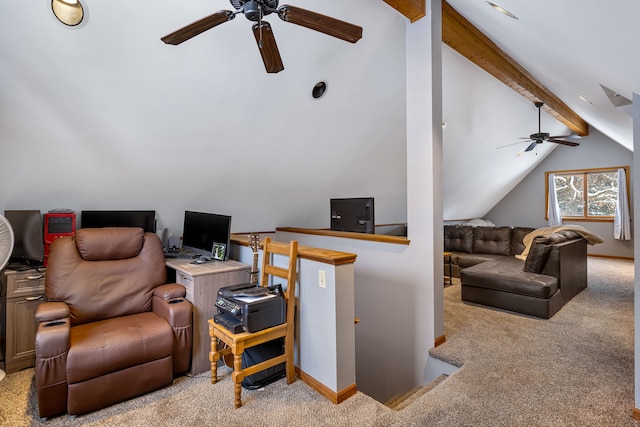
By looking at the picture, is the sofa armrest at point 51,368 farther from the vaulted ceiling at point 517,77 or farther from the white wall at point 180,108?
the vaulted ceiling at point 517,77

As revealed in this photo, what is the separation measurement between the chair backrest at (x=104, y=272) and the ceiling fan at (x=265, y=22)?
5.74ft

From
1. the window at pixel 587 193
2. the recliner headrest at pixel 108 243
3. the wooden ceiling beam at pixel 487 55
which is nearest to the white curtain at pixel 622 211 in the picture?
the window at pixel 587 193

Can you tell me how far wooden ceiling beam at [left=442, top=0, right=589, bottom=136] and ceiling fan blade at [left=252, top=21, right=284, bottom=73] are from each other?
1994mm

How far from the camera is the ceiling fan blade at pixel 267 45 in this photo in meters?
1.79

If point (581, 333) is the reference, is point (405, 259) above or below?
above

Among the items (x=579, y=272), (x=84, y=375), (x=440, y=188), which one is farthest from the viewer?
(x=579, y=272)

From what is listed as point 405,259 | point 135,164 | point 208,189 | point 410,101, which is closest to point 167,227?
point 208,189

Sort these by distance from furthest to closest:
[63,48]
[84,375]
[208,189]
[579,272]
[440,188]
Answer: [579,272] < [208,189] < [440,188] < [63,48] < [84,375]

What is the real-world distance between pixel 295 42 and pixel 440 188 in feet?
5.95

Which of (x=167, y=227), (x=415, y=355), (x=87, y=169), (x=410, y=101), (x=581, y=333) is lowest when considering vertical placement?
(x=415, y=355)

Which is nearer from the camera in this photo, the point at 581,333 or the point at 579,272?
the point at 581,333

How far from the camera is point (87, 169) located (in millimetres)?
2994

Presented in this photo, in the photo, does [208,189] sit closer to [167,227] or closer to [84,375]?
[167,227]

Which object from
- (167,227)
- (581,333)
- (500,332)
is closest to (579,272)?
(581,333)
